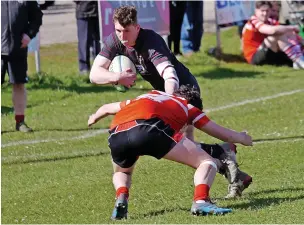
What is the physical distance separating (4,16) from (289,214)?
22.2ft

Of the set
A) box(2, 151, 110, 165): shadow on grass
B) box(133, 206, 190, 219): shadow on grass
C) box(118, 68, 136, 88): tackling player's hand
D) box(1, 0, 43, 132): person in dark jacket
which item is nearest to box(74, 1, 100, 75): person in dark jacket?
box(1, 0, 43, 132): person in dark jacket

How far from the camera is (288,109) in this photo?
1330cm

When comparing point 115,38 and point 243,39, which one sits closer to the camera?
point 115,38

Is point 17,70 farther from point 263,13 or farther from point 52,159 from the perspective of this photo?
point 263,13

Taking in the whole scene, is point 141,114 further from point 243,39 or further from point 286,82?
point 243,39

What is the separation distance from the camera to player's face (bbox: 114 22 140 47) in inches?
333

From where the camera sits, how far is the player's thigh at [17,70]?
12.8 meters

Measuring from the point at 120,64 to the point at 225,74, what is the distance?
876 centimetres

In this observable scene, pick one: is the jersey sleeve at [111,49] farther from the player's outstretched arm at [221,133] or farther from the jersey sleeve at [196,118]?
the player's outstretched arm at [221,133]

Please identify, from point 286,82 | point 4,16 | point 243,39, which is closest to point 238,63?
point 243,39

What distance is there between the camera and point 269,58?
59.9 feet

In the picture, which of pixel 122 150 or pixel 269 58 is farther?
pixel 269 58

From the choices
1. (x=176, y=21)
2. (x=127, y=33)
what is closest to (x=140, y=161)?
(x=127, y=33)

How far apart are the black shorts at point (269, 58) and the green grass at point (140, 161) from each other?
0.58m
